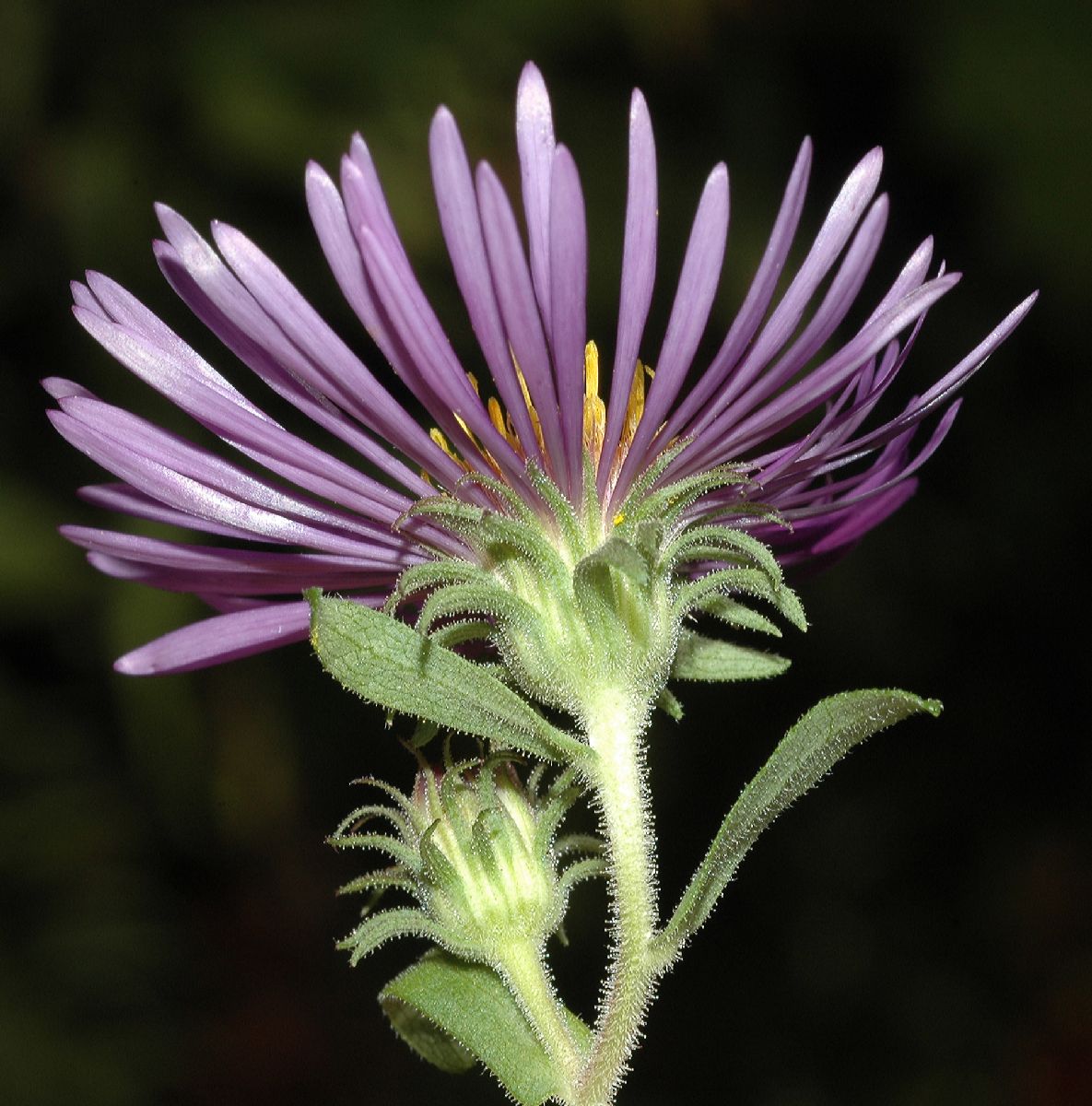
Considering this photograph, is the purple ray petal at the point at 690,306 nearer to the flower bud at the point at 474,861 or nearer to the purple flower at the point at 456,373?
the purple flower at the point at 456,373

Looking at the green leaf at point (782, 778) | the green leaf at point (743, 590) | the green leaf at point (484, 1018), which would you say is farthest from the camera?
the green leaf at point (484, 1018)

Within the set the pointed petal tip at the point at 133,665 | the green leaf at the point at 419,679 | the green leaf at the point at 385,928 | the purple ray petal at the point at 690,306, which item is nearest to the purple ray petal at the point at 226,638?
the pointed petal tip at the point at 133,665

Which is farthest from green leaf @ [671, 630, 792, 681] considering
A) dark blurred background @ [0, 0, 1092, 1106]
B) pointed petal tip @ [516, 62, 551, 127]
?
dark blurred background @ [0, 0, 1092, 1106]

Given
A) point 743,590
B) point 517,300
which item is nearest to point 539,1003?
point 743,590

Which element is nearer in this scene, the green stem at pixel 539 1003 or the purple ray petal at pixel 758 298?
the purple ray petal at pixel 758 298

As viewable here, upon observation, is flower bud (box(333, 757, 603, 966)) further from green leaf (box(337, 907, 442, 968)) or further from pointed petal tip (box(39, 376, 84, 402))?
pointed petal tip (box(39, 376, 84, 402))

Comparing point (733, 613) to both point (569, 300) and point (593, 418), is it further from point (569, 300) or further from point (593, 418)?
point (569, 300)

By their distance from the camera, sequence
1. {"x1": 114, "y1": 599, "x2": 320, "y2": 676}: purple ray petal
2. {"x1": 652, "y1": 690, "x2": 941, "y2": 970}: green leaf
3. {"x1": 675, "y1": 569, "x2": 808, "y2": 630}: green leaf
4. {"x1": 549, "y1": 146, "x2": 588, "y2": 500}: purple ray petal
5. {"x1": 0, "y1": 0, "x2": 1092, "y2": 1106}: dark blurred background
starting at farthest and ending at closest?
1. {"x1": 0, "y1": 0, "x2": 1092, "y2": 1106}: dark blurred background
2. {"x1": 114, "y1": 599, "x2": 320, "y2": 676}: purple ray petal
3. {"x1": 675, "y1": 569, "x2": 808, "y2": 630}: green leaf
4. {"x1": 652, "y1": 690, "x2": 941, "y2": 970}: green leaf
5. {"x1": 549, "y1": 146, "x2": 588, "y2": 500}: purple ray petal
